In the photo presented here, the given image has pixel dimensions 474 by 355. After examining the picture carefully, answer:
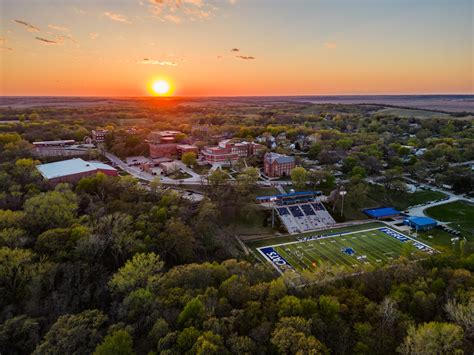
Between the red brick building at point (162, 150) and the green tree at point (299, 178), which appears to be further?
the red brick building at point (162, 150)

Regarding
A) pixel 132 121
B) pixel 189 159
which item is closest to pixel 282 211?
pixel 189 159

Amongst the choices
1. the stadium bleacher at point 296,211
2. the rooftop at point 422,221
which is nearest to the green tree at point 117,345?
the stadium bleacher at point 296,211

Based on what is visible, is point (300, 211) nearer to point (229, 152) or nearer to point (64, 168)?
point (229, 152)


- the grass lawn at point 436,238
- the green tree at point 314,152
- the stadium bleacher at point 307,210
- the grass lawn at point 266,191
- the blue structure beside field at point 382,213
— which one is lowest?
the grass lawn at point 436,238

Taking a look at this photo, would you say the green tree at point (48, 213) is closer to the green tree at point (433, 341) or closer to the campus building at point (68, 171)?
the campus building at point (68, 171)

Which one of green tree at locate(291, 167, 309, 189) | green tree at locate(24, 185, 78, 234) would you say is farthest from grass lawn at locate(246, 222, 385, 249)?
green tree at locate(24, 185, 78, 234)

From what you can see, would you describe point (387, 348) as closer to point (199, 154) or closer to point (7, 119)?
point (199, 154)
